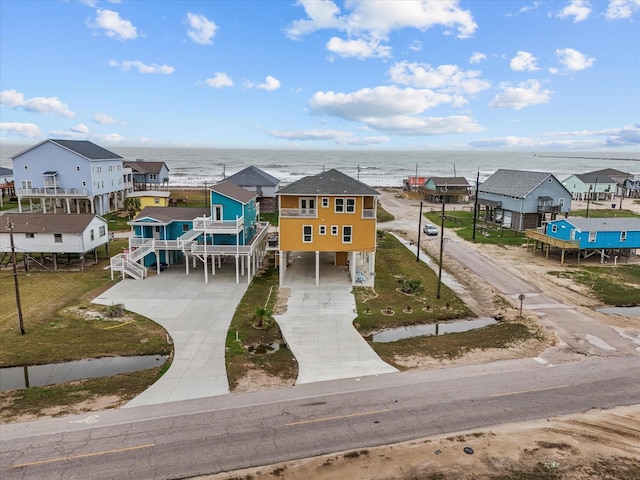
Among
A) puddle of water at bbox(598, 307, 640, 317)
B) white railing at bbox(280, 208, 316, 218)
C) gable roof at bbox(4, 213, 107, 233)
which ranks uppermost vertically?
white railing at bbox(280, 208, 316, 218)

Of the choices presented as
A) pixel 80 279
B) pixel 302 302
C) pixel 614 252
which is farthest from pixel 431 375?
pixel 614 252

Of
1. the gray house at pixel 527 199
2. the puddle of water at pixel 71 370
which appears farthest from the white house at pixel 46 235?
the gray house at pixel 527 199

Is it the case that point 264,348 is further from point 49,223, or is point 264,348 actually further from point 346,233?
point 49,223

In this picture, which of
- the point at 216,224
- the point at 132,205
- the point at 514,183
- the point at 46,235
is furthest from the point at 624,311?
the point at 132,205

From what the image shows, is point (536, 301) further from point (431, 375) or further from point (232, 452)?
point (232, 452)

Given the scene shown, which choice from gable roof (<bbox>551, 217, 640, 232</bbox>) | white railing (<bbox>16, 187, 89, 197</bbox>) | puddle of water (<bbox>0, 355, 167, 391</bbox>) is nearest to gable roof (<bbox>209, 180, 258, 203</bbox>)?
puddle of water (<bbox>0, 355, 167, 391</bbox>)

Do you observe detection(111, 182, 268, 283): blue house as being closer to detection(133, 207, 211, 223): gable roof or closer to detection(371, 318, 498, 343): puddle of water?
detection(133, 207, 211, 223): gable roof
